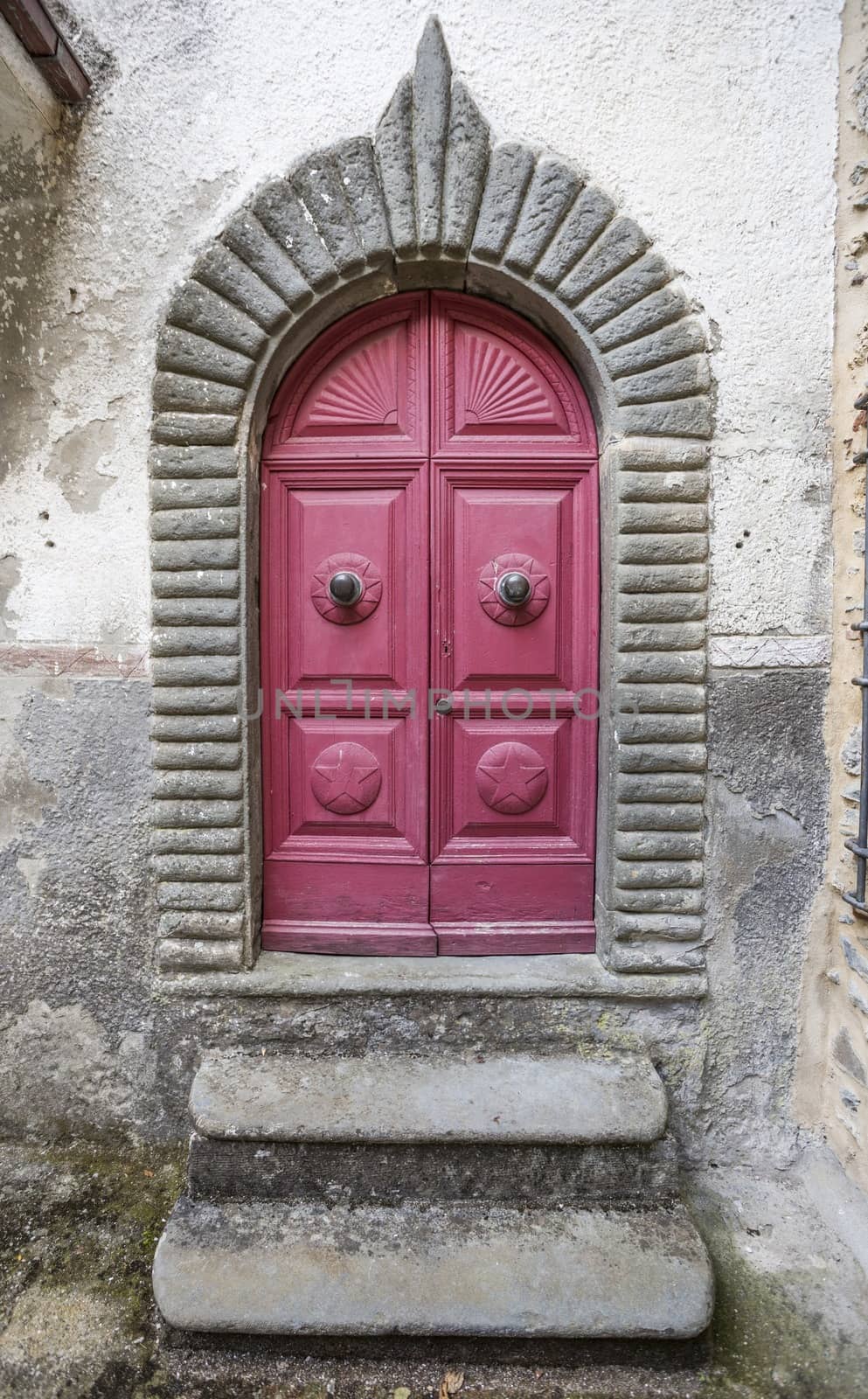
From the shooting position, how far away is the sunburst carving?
95.4 inches

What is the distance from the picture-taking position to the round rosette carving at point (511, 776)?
245 cm

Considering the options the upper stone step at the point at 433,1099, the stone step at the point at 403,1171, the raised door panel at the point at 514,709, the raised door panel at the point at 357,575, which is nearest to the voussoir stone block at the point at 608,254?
the raised door panel at the point at 514,709

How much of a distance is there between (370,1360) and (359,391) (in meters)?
2.94

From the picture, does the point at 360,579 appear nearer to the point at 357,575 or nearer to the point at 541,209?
the point at 357,575

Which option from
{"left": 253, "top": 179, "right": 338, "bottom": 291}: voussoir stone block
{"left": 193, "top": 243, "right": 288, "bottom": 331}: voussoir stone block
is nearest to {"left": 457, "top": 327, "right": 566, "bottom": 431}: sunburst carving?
{"left": 253, "top": 179, "right": 338, "bottom": 291}: voussoir stone block

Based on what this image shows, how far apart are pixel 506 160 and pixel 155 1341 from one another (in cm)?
367

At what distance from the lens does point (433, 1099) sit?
→ 6.85 feet

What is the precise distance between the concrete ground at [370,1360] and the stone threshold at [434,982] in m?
0.64

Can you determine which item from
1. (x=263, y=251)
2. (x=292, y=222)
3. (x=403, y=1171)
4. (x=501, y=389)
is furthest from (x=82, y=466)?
(x=403, y=1171)

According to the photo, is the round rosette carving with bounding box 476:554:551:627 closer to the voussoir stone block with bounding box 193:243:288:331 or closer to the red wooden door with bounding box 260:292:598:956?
the red wooden door with bounding box 260:292:598:956

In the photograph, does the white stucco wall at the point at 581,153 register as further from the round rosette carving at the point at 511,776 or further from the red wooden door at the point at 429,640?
the round rosette carving at the point at 511,776

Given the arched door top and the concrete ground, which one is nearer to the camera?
the concrete ground

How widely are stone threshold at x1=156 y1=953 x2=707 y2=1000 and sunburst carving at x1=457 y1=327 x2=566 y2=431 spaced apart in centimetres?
194

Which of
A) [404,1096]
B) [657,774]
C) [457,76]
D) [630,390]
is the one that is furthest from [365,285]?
[404,1096]
